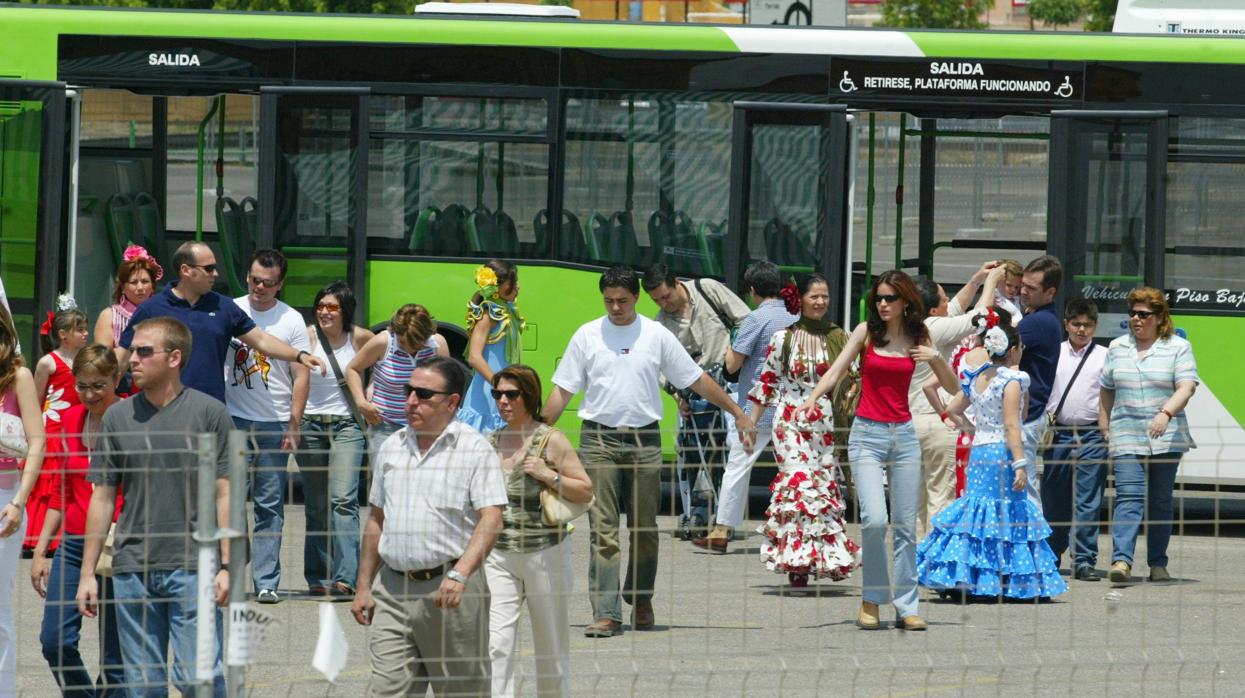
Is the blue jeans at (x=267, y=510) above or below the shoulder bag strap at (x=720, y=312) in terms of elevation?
below

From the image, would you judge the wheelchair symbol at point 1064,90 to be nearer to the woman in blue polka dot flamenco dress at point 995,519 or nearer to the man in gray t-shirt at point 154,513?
the woman in blue polka dot flamenco dress at point 995,519

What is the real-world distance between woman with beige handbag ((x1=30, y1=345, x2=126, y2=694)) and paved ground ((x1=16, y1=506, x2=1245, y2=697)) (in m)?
0.59

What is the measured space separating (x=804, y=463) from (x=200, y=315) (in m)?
3.16

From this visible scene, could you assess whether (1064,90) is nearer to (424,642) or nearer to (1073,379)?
(1073,379)

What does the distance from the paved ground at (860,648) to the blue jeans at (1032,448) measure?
564 millimetres

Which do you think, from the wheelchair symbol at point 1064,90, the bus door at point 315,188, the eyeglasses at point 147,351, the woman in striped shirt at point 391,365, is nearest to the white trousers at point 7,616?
the eyeglasses at point 147,351

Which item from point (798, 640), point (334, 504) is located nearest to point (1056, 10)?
point (334, 504)

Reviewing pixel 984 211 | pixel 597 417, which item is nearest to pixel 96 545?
pixel 597 417

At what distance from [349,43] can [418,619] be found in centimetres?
756

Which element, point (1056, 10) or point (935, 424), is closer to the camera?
point (935, 424)

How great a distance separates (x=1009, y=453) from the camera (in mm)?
9586

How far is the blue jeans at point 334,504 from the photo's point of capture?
9750 mm

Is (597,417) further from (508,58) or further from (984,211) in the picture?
(984,211)

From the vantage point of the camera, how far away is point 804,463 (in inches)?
395
